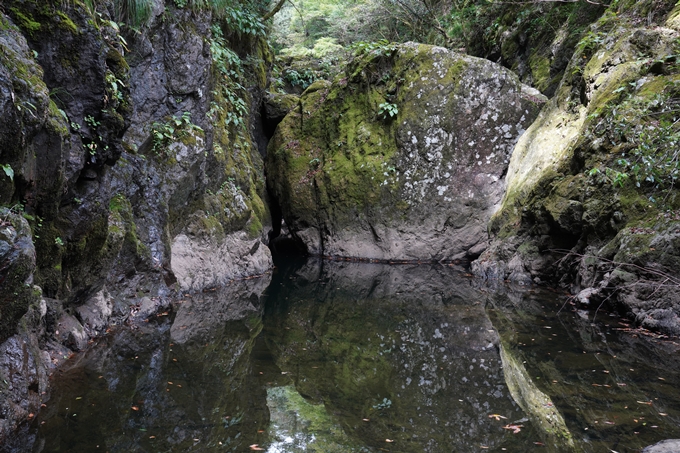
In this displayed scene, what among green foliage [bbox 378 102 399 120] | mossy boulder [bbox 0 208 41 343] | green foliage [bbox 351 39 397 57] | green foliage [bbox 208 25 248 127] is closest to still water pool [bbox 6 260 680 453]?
mossy boulder [bbox 0 208 41 343]

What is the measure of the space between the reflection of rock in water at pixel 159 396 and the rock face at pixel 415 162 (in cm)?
785

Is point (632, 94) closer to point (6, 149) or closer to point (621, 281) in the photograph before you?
point (621, 281)

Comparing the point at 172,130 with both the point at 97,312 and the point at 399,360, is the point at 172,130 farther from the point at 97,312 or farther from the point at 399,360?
the point at 399,360

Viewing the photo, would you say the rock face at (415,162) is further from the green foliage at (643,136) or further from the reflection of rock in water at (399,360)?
the green foliage at (643,136)

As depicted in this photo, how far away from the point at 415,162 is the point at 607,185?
6.44 metres

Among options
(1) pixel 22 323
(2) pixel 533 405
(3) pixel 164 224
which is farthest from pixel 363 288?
(1) pixel 22 323

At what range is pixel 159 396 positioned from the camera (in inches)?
181

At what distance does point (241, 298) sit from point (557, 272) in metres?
6.34

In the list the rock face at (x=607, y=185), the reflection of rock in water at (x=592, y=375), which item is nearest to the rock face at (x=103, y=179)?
the reflection of rock in water at (x=592, y=375)

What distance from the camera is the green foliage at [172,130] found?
28.5ft

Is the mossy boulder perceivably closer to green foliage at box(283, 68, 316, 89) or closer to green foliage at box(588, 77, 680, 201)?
green foliage at box(588, 77, 680, 201)

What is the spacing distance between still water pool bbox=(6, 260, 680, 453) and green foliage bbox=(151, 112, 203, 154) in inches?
119

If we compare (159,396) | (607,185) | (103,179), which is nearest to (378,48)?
(607,185)

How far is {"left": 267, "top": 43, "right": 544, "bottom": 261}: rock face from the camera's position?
13.9 m
